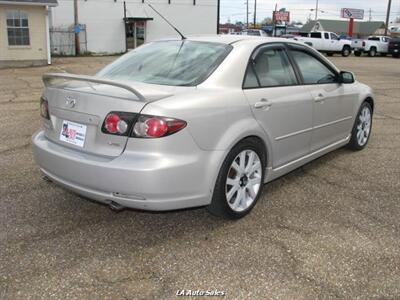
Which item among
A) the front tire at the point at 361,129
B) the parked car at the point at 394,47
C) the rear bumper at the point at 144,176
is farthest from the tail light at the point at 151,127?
the parked car at the point at 394,47

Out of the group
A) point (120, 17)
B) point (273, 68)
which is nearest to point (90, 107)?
point (273, 68)

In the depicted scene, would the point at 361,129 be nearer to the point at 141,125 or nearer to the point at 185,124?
the point at 185,124

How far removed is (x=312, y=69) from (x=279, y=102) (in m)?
0.99

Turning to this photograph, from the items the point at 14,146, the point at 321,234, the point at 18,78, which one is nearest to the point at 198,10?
the point at 18,78

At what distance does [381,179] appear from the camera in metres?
4.93

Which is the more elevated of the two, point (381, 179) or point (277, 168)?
point (277, 168)

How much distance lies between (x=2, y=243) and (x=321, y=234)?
2.47m

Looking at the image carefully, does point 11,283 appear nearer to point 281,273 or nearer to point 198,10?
point 281,273

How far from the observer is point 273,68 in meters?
4.21

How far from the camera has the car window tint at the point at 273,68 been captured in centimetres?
402

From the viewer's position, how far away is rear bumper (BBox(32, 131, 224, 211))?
3059 mm

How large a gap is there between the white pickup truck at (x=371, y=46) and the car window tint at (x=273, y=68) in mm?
34857

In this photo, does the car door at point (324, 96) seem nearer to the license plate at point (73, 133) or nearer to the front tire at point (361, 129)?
the front tire at point (361, 129)

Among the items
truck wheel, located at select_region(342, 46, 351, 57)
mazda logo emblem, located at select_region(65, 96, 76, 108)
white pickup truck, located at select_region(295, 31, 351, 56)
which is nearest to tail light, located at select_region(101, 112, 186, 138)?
mazda logo emblem, located at select_region(65, 96, 76, 108)
